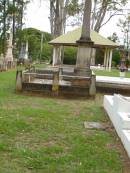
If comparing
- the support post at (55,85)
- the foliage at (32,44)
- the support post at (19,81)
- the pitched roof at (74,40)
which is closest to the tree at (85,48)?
the support post at (55,85)

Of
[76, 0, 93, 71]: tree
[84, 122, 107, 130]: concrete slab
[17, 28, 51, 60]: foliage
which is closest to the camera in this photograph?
[84, 122, 107, 130]: concrete slab

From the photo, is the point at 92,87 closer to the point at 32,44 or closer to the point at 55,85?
the point at 55,85

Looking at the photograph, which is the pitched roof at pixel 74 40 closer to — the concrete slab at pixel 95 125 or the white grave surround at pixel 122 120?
the concrete slab at pixel 95 125

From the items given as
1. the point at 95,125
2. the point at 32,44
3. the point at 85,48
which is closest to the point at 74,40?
the point at 32,44

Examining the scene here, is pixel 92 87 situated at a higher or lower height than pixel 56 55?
higher

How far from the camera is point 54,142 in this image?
7.75m

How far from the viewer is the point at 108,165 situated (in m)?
6.50

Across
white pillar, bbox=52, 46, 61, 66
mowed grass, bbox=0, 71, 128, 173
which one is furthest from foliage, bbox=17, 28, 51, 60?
mowed grass, bbox=0, 71, 128, 173

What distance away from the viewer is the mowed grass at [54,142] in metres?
6.31

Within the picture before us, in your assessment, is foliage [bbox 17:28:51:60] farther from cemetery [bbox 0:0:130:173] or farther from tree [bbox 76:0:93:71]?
cemetery [bbox 0:0:130:173]

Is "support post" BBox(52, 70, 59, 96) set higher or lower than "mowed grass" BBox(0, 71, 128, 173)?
higher

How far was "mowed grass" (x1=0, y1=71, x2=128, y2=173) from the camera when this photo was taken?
6.31m

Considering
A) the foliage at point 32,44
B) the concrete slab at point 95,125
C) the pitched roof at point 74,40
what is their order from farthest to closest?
the foliage at point 32,44, the pitched roof at point 74,40, the concrete slab at point 95,125

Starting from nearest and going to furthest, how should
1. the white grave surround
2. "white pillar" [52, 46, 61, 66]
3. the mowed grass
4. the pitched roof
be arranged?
the mowed grass
the white grave surround
the pitched roof
"white pillar" [52, 46, 61, 66]
